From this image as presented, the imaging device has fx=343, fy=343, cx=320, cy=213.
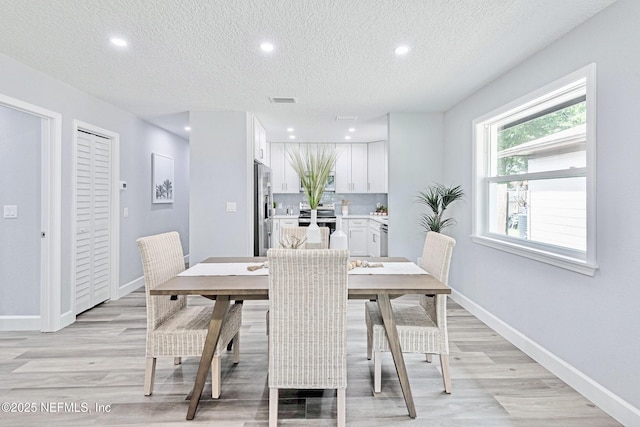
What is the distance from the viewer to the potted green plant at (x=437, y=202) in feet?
13.1

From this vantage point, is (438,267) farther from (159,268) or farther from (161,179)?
(161,179)

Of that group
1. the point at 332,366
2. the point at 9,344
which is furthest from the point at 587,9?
the point at 9,344

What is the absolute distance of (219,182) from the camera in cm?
438

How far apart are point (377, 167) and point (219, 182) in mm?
3610

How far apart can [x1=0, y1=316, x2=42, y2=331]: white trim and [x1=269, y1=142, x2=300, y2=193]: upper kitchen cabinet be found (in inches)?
177

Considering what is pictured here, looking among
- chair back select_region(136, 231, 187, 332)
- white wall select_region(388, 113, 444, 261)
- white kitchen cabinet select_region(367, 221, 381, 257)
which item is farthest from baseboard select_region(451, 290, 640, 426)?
white kitchen cabinet select_region(367, 221, 381, 257)

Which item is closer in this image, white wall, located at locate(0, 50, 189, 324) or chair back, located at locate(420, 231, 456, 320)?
chair back, located at locate(420, 231, 456, 320)

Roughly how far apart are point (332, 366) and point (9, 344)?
9.82 ft

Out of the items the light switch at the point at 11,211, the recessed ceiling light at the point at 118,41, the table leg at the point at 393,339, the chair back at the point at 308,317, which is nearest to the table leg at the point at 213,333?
the chair back at the point at 308,317

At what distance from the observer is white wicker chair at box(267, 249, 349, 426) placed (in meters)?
1.66

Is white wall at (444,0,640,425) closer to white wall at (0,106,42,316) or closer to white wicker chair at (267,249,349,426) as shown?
white wicker chair at (267,249,349,426)

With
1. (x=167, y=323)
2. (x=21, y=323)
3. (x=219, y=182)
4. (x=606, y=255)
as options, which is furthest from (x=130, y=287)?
(x=606, y=255)

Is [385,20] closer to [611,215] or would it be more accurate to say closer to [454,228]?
[611,215]

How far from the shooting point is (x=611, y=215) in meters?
2.00
